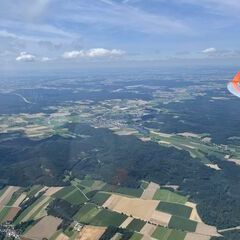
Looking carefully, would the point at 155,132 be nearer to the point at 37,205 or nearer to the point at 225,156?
the point at 225,156

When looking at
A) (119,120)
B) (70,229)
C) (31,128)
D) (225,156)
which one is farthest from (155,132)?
(70,229)

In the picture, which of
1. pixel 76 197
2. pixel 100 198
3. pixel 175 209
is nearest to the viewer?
pixel 175 209

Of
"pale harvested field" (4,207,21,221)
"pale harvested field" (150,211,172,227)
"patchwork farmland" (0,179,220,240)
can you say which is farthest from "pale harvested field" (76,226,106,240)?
"pale harvested field" (4,207,21,221)

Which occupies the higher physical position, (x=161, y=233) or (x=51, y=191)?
(x=161, y=233)

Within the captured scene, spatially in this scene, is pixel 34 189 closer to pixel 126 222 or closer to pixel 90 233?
pixel 90 233

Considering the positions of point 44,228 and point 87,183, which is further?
point 87,183

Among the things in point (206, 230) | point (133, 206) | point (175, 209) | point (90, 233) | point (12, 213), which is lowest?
point (12, 213)

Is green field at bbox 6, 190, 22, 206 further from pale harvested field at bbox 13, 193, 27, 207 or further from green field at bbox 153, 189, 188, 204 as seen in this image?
green field at bbox 153, 189, 188, 204

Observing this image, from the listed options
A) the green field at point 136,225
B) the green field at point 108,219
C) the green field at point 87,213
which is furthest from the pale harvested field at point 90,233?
the green field at point 136,225

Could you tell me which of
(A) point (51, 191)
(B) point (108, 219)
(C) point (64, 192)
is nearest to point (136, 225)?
(B) point (108, 219)
